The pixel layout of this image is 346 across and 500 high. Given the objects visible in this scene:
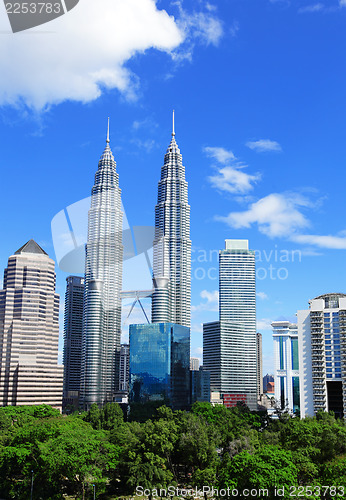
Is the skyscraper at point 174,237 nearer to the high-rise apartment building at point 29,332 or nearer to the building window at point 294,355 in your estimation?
the building window at point 294,355

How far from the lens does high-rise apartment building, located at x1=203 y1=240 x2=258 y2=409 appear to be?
176875 millimetres

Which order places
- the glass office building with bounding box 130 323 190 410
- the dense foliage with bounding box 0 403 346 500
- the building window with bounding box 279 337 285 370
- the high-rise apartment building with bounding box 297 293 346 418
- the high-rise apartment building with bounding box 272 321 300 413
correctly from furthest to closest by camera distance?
the building window with bounding box 279 337 285 370, the high-rise apartment building with bounding box 272 321 300 413, the glass office building with bounding box 130 323 190 410, the high-rise apartment building with bounding box 297 293 346 418, the dense foliage with bounding box 0 403 346 500

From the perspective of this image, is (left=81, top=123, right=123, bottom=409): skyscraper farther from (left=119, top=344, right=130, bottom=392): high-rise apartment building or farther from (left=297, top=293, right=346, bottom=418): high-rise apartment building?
(left=297, top=293, right=346, bottom=418): high-rise apartment building

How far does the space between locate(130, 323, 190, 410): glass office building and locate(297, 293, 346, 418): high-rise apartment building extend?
38117 mm

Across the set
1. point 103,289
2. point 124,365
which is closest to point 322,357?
point 103,289

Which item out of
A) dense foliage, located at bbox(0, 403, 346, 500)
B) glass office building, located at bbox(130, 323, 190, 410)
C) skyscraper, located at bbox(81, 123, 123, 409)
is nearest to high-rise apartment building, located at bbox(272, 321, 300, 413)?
glass office building, located at bbox(130, 323, 190, 410)

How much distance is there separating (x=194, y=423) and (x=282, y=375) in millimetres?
124807

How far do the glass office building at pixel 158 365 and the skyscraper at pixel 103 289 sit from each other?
112 ft

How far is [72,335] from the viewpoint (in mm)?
184250

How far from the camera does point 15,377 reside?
12056cm

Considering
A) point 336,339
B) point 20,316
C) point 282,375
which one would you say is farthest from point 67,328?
point 336,339

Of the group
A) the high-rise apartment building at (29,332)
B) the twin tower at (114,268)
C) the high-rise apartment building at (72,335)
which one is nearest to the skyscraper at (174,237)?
the twin tower at (114,268)

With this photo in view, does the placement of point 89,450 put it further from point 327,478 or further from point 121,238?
point 121,238

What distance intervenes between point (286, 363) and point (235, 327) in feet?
68.6
